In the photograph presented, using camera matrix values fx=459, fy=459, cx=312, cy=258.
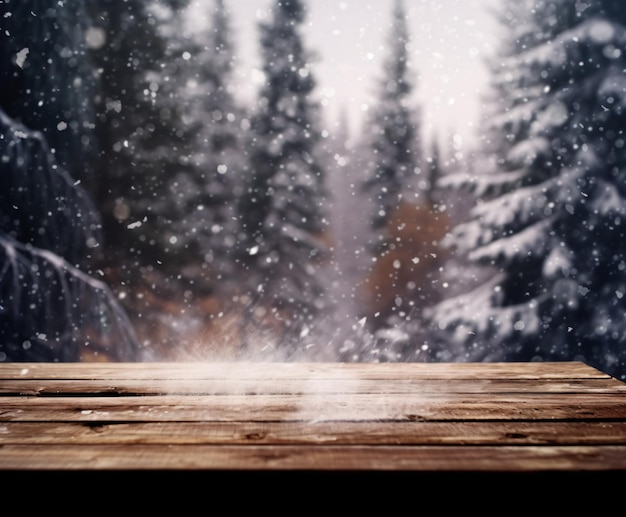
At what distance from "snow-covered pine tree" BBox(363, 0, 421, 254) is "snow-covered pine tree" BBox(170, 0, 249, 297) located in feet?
22.2

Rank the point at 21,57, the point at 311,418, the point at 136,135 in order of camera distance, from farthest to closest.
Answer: the point at 136,135, the point at 21,57, the point at 311,418

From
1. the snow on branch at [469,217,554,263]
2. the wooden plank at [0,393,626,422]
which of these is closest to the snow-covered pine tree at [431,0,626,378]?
the snow on branch at [469,217,554,263]

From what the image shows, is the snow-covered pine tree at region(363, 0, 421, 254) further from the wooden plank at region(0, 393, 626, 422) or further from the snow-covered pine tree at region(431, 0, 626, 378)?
the wooden plank at region(0, 393, 626, 422)

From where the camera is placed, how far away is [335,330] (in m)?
15.1

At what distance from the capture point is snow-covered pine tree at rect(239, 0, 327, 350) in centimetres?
1167

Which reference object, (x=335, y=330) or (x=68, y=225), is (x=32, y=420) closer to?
(x=68, y=225)

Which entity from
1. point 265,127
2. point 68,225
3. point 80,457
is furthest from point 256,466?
point 265,127

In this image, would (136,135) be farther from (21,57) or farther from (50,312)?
(50,312)

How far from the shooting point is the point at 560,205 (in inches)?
277

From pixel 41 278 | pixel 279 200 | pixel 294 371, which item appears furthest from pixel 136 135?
pixel 294 371

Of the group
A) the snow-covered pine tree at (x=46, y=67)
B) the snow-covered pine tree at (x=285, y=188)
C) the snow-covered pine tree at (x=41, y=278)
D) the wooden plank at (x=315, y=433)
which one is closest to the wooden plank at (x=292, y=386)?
the wooden plank at (x=315, y=433)

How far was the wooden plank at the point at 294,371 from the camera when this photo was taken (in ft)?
6.60

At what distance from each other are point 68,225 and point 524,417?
9.52 metres

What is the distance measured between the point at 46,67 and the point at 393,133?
12.6 meters
